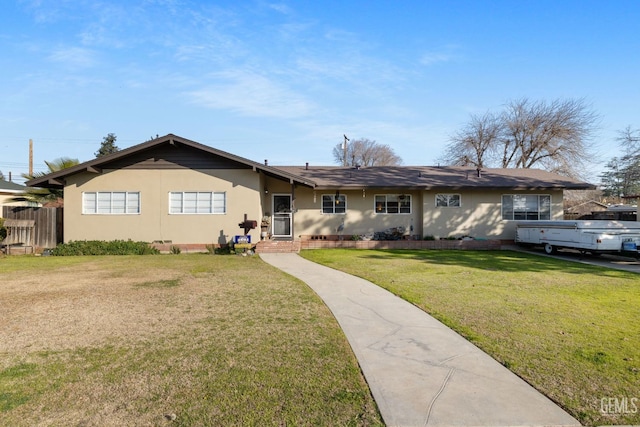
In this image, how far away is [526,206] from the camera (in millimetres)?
18531

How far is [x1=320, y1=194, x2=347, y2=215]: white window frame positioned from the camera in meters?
18.7

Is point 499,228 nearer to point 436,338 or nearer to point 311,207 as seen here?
point 311,207

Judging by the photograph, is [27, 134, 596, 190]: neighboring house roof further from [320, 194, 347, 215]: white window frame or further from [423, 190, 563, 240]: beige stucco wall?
[320, 194, 347, 215]: white window frame

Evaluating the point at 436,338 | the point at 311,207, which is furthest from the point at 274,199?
the point at 436,338

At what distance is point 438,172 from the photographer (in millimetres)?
21062

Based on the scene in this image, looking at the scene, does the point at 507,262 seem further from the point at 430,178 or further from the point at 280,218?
the point at 280,218

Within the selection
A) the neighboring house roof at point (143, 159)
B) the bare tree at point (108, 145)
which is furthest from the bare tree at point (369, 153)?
the neighboring house roof at point (143, 159)

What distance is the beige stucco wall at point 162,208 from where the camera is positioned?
15734 mm

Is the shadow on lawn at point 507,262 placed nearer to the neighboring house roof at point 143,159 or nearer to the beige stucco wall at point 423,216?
the beige stucco wall at point 423,216

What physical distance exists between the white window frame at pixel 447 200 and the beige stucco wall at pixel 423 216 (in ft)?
0.55

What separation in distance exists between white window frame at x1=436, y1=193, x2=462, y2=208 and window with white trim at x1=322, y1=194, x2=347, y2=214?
4506 mm

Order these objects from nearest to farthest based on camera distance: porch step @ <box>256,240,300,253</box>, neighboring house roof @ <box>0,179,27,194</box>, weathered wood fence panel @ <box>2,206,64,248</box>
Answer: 1. porch step @ <box>256,240,300,253</box>
2. weathered wood fence panel @ <box>2,206,64,248</box>
3. neighboring house roof @ <box>0,179,27,194</box>

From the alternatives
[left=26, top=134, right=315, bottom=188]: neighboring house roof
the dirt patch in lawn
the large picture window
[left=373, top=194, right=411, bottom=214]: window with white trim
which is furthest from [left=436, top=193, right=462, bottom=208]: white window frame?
the dirt patch in lawn

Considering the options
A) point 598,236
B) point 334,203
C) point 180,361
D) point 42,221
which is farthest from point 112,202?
point 598,236
